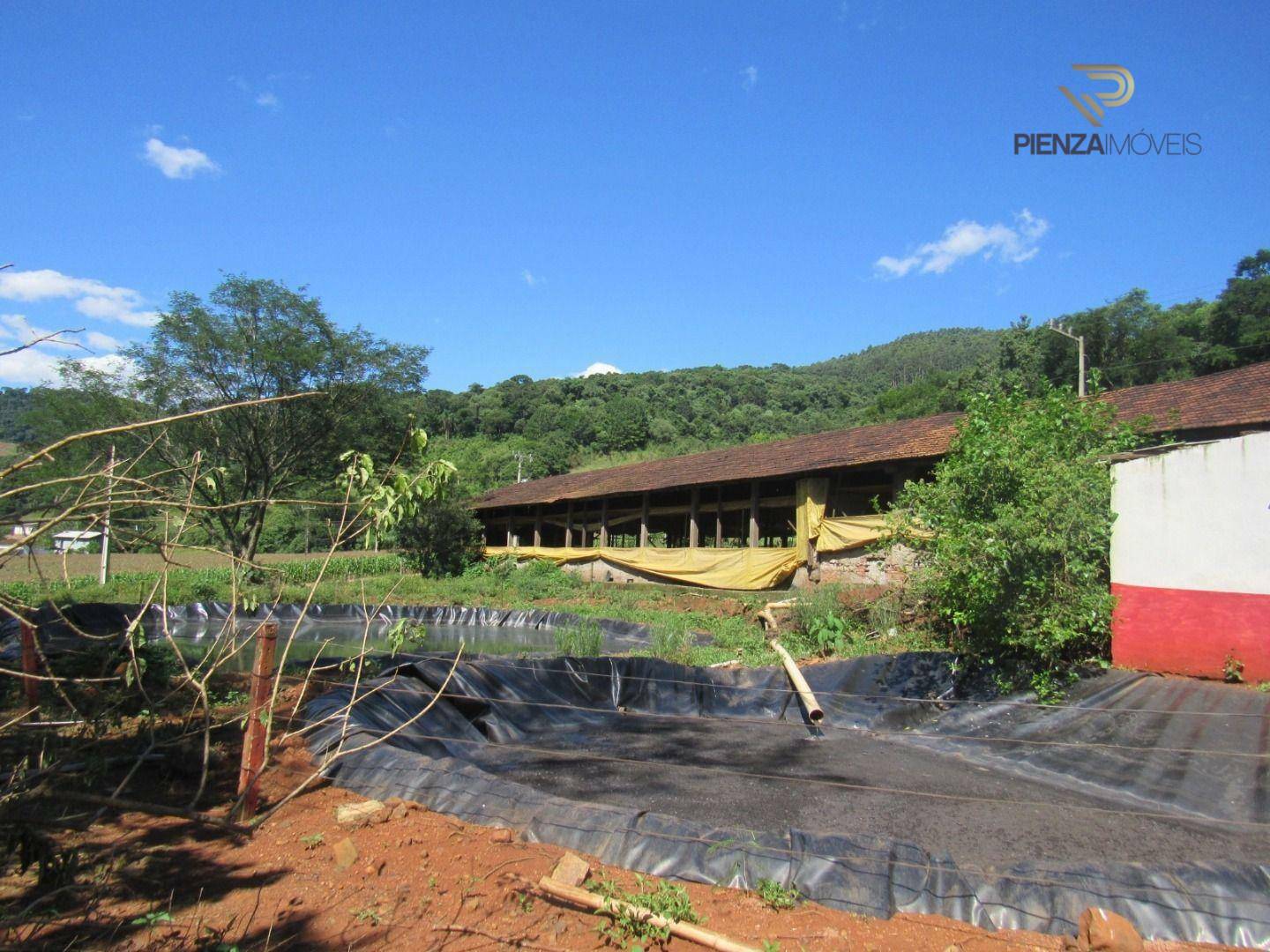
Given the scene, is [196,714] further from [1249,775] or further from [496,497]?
[496,497]

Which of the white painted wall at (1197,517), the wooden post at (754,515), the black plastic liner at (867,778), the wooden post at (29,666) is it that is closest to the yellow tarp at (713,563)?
the wooden post at (754,515)

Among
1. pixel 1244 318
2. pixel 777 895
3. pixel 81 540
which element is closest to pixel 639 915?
pixel 777 895

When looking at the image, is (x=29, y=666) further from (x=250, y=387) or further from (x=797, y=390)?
(x=797, y=390)

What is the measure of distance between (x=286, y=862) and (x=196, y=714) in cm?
316

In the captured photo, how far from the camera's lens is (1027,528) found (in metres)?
7.71

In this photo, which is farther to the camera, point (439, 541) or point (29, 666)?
point (439, 541)

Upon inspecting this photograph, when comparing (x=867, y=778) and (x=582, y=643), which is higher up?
(x=582, y=643)

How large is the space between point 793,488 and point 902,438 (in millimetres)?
4605

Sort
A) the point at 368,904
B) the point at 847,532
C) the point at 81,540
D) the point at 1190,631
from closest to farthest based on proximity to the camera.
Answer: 1. the point at 81,540
2. the point at 368,904
3. the point at 1190,631
4. the point at 847,532

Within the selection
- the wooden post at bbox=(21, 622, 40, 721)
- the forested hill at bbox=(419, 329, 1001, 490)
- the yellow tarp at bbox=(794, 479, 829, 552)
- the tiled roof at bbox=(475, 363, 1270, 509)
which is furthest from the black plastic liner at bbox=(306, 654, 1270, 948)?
the forested hill at bbox=(419, 329, 1001, 490)

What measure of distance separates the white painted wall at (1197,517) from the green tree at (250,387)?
2109 centimetres

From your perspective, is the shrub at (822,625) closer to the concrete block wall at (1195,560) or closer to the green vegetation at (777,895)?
the concrete block wall at (1195,560)

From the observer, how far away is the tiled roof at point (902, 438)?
494 inches

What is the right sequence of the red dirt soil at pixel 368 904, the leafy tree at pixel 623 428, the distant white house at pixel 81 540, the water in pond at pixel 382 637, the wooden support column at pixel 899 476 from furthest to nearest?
the leafy tree at pixel 623 428 → the wooden support column at pixel 899 476 → the water in pond at pixel 382 637 → the red dirt soil at pixel 368 904 → the distant white house at pixel 81 540
